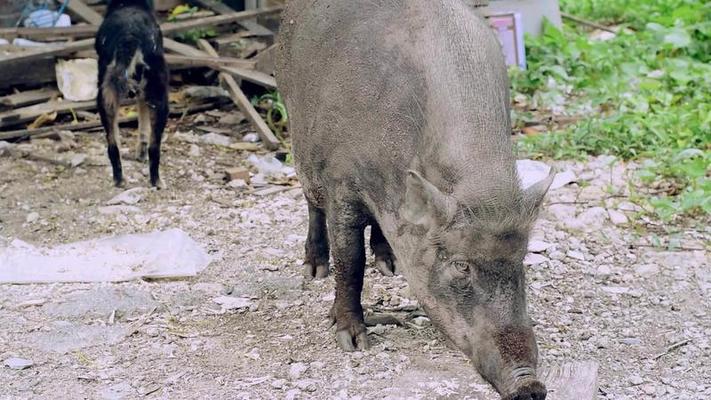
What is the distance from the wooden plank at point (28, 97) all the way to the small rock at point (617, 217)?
444 cm

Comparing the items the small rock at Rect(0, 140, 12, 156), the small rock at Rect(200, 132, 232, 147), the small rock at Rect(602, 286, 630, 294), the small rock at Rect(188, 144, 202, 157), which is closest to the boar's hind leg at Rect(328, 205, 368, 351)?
the small rock at Rect(602, 286, 630, 294)

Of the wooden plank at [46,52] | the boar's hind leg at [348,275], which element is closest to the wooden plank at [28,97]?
the wooden plank at [46,52]

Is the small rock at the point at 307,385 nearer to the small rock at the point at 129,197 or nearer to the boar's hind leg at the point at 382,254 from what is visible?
the boar's hind leg at the point at 382,254

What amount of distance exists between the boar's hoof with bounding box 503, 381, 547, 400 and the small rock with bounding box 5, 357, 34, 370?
2.22 metres

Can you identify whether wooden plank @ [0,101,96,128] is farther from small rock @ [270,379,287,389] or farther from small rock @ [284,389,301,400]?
small rock @ [284,389,301,400]

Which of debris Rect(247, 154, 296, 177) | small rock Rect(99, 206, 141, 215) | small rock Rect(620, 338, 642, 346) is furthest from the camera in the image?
debris Rect(247, 154, 296, 177)

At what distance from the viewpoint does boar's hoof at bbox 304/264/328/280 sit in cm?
606

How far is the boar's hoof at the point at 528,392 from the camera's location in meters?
3.88

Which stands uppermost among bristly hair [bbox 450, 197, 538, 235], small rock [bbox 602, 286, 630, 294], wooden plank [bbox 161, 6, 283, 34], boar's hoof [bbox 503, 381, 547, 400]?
bristly hair [bbox 450, 197, 538, 235]

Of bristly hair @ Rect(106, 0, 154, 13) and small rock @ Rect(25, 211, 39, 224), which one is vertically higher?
bristly hair @ Rect(106, 0, 154, 13)

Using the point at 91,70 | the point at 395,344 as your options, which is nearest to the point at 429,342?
the point at 395,344

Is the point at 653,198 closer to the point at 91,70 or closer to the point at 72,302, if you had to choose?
the point at 72,302

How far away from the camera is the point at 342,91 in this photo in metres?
4.96

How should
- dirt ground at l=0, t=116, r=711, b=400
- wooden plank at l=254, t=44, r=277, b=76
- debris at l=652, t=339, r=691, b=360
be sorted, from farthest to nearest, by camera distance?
wooden plank at l=254, t=44, r=277, b=76 < debris at l=652, t=339, r=691, b=360 < dirt ground at l=0, t=116, r=711, b=400
